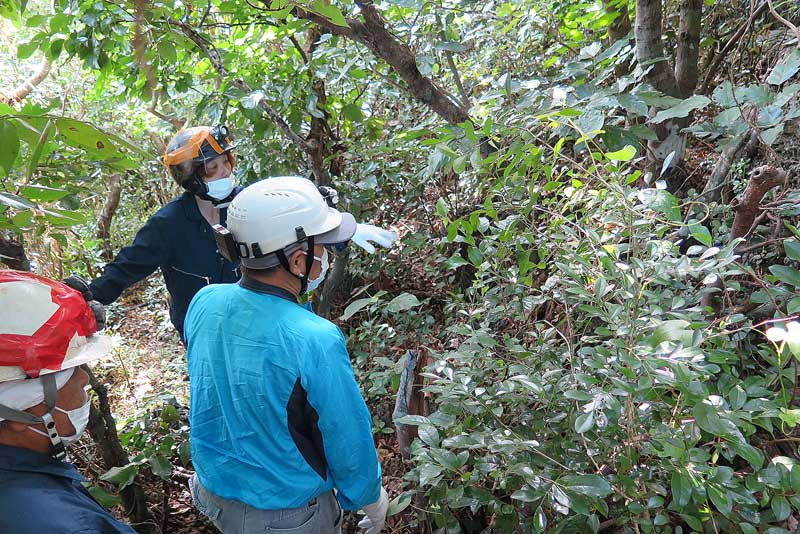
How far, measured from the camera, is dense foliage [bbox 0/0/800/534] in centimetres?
165

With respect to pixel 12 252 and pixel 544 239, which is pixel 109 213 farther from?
pixel 544 239

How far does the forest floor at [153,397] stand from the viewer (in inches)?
127

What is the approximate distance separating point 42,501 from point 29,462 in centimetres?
13

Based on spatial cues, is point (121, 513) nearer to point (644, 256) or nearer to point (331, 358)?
point (331, 358)

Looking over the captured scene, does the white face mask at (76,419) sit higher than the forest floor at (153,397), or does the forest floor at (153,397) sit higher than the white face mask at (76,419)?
the white face mask at (76,419)

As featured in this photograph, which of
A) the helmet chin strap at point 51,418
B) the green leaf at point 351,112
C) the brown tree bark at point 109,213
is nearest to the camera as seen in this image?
the helmet chin strap at point 51,418

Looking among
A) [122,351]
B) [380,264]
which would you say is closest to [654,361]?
[380,264]

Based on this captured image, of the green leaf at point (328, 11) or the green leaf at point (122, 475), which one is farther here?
the green leaf at point (122, 475)

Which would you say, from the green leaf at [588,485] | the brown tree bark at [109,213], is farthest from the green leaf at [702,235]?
the brown tree bark at [109,213]

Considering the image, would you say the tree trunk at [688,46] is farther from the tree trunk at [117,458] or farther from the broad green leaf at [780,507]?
the tree trunk at [117,458]

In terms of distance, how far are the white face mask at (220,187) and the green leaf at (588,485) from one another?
233 centimetres

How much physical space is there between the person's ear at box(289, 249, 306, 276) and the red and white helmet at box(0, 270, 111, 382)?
65cm

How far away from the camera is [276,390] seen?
1759mm

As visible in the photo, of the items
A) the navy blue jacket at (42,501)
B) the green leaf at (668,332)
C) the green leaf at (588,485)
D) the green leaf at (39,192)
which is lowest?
the green leaf at (588,485)
